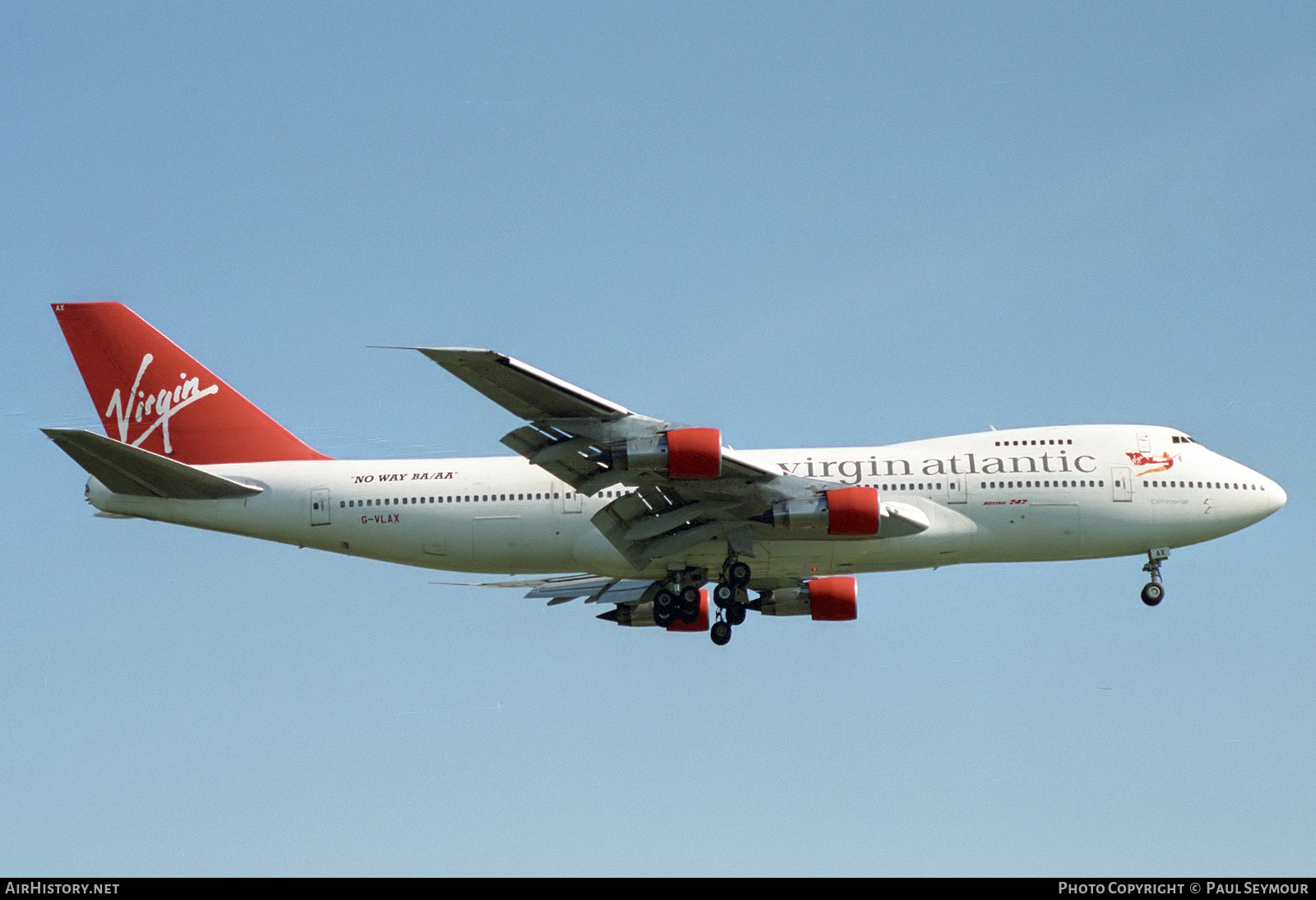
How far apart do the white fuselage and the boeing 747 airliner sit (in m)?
0.05

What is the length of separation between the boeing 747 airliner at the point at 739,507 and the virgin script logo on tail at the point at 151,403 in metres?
1.51

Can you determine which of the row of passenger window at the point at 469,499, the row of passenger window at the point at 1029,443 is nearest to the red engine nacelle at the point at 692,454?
the row of passenger window at the point at 469,499

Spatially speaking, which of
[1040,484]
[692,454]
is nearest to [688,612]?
[692,454]

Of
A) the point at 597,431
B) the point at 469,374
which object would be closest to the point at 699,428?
the point at 597,431

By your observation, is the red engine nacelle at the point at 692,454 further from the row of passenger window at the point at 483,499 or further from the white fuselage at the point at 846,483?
the row of passenger window at the point at 483,499

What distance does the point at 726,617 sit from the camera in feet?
124

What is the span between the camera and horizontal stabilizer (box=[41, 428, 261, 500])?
113 feet

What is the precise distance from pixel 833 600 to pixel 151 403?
2011 centimetres

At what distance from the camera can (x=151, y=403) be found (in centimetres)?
4012

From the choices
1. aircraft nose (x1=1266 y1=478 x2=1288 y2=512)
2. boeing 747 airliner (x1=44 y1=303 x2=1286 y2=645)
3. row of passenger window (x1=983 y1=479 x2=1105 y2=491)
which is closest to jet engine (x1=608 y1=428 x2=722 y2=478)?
boeing 747 airliner (x1=44 y1=303 x2=1286 y2=645)

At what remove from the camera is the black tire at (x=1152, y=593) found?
125 feet

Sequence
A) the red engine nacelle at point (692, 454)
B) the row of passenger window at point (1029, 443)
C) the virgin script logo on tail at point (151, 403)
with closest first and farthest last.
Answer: the red engine nacelle at point (692, 454) < the row of passenger window at point (1029, 443) < the virgin script logo on tail at point (151, 403)

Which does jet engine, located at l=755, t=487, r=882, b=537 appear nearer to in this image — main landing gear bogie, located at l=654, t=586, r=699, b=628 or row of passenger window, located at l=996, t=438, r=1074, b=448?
main landing gear bogie, located at l=654, t=586, r=699, b=628
